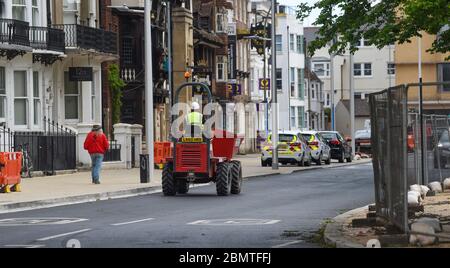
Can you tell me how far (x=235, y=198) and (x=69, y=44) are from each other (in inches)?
838

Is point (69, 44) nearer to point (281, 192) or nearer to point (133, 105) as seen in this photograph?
point (133, 105)

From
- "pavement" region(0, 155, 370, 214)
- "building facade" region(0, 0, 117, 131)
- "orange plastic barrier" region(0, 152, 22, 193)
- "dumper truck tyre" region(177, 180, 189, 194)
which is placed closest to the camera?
"pavement" region(0, 155, 370, 214)

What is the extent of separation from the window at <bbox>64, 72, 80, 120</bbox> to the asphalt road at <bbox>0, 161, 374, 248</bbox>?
18.0m

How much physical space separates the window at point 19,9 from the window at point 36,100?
2365 mm

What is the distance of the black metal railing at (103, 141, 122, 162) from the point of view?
49875 millimetres

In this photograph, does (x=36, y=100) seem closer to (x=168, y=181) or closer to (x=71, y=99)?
(x=71, y=99)

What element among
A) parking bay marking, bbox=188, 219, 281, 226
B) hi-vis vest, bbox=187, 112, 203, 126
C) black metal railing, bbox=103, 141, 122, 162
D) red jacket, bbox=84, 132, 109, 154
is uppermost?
hi-vis vest, bbox=187, 112, 203, 126

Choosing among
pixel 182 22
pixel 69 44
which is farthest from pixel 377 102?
pixel 182 22

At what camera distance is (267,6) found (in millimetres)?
107562

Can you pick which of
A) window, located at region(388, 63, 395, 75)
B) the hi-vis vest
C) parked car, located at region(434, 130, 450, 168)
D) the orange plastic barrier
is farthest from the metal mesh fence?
window, located at region(388, 63, 395, 75)

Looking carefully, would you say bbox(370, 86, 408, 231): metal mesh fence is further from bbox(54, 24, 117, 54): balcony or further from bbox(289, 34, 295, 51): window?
bbox(289, 34, 295, 51): window

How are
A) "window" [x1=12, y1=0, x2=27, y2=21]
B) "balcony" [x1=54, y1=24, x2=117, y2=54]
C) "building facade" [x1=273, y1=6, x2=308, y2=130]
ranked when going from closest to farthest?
"window" [x1=12, y1=0, x2=27, y2=21], "balcony" [x1=54, y1=24, x2=117, y2=54], "building facade" [x1=273, y1=6, x2=308, y2=130]

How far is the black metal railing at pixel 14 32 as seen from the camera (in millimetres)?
43094

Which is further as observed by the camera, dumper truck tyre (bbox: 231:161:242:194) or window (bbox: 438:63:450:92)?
window (bbox: 438:63:450:92)
